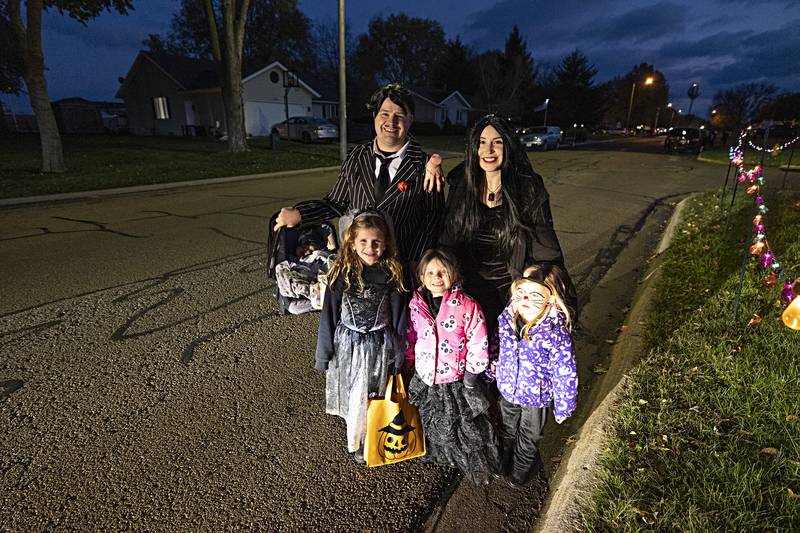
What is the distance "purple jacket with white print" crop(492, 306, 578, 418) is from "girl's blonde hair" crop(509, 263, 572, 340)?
26mm

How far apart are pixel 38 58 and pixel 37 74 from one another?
0.41m

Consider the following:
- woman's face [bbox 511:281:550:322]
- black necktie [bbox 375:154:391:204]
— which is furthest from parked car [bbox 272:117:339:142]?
woman's face [bbox 511:281:550:322]

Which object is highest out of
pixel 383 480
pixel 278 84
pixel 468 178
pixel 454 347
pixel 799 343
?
pixel 278 84

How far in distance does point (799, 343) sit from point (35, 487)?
4.85 meters

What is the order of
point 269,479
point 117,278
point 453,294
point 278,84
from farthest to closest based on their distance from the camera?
1. point 278,84
2. point 117,278
3. point 269,479
4. point 453,294

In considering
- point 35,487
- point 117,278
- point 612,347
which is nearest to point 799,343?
point 612,347

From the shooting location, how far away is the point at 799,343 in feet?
10.1

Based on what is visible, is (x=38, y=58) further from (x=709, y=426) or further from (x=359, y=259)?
(x=709, y=426)

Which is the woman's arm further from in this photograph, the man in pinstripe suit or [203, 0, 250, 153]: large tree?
[203, 0, 250, 153]: large tree

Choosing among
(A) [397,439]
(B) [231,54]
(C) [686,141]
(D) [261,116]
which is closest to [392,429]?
(A) [397,439]

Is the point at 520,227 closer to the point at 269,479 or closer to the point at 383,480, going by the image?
the point at 383,480

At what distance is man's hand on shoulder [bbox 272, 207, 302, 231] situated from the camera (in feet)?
7.89

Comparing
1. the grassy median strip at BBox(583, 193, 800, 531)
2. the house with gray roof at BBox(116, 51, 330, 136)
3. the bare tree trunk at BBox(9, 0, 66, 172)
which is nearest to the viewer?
the grassy median strip at BBox(583, 193, 800, 531)

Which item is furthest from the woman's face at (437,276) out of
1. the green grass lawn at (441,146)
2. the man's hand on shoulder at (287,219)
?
the green grass lawn at (441,146)
